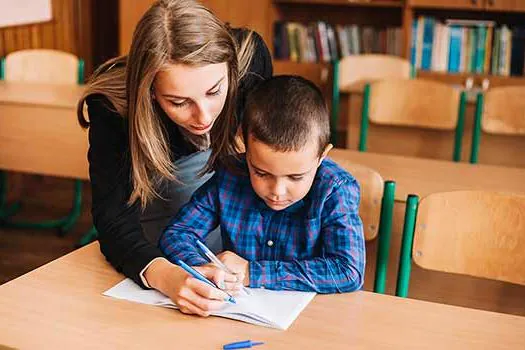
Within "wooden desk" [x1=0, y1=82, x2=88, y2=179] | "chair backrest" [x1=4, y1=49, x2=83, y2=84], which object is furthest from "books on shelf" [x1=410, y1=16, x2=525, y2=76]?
"wooden desk" [x1=0, y1=82, x2=88, y2=179]

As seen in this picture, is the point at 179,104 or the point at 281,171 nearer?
the point at 281,171

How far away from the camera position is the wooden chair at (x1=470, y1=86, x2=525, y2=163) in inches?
126

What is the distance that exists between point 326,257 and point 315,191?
0.14m

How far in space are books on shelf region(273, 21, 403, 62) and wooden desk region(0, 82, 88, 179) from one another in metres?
1.91

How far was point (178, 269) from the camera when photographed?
57.7 inches

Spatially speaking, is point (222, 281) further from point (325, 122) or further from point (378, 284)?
point (378, 284)

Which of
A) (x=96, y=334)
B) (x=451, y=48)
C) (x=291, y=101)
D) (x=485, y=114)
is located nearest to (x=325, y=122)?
(x=291, y=101)

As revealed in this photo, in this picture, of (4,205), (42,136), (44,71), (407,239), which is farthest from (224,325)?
(4,205)

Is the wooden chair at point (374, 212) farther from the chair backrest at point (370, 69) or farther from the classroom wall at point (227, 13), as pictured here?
the classroom wall at point (227, 13)

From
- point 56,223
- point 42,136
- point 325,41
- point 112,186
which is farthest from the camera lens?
point 325,41

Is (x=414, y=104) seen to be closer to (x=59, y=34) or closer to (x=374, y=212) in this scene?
(x=374, y=212)

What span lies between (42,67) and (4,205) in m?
0.78

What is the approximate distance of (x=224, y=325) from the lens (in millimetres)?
1349

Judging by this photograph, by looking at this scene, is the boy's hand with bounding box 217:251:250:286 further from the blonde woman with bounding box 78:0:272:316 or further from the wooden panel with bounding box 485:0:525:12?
the wooden panel with bounding box 485:0:525:12
